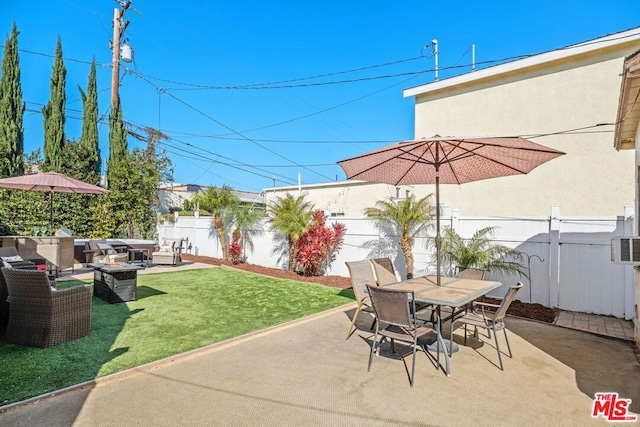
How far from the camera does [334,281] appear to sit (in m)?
9.80

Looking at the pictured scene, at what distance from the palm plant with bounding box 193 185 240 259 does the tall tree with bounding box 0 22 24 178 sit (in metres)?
6.30

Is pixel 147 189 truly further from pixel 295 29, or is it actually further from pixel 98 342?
pixel 98 342

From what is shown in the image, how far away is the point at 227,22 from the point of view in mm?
16578

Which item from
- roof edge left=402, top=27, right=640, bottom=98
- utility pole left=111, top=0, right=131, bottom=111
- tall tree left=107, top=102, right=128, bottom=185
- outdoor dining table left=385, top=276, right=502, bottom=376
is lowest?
outdoor dining table left=385, top=276, right=502, bottom=376

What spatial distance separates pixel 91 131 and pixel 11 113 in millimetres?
2665

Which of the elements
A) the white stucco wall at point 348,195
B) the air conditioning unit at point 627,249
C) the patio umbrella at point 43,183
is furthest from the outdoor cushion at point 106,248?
the air conditioning unit at point 627,249

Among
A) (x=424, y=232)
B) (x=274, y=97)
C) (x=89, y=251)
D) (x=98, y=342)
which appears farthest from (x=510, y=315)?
(x=274, y=97)

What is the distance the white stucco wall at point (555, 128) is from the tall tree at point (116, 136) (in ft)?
44.5

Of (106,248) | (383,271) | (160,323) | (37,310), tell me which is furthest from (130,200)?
(383,271)

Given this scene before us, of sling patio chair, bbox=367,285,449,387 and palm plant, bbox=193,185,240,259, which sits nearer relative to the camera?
sling patio chair, bbox=367,285,449,387

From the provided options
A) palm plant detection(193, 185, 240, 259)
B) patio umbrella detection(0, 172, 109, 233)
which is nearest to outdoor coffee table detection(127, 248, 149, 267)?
patio umbrella detection(0, 172, 109, 233)

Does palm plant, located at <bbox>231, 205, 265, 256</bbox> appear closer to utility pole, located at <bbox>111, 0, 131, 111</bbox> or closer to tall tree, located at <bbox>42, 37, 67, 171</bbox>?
tall tree, located at <bbox>42, 37, 67, 171</bbox>

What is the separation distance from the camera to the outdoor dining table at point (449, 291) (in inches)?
158

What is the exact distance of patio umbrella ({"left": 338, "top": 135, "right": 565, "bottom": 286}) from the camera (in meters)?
4.44
